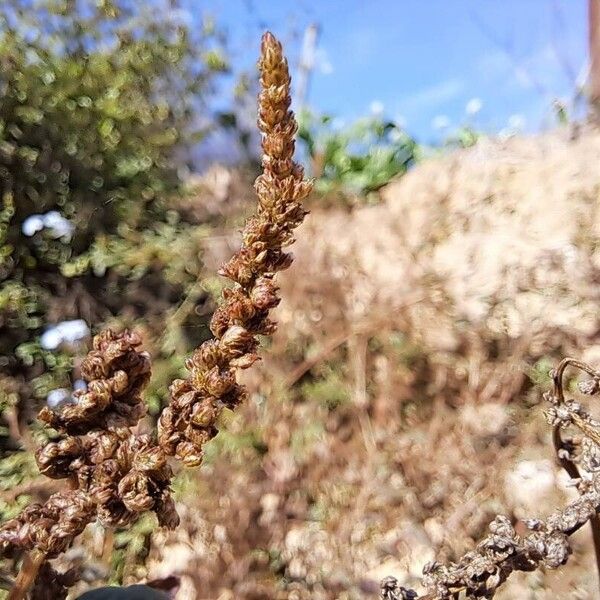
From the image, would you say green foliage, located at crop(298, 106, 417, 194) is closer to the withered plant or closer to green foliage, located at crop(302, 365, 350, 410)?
green foliage, located at crop(302, 365, 350, 410)

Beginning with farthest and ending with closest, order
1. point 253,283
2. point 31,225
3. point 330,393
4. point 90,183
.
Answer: point 90,183
point 31,225
point 330,393
point 253,283

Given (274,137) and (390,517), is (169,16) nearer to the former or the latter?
(390,517)

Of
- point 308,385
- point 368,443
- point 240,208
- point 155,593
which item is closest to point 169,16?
point 240,208

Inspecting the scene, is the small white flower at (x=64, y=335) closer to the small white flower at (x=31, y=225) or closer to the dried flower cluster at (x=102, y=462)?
the small white flower at (x=31, y=225)

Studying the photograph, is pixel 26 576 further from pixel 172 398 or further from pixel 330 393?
pixel 330 393

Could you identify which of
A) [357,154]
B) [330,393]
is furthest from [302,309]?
[357,154]

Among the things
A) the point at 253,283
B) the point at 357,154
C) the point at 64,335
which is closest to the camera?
the point at 253,283

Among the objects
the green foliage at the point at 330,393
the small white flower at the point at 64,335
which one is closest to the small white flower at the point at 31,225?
the small white flower at the point at 64,335
